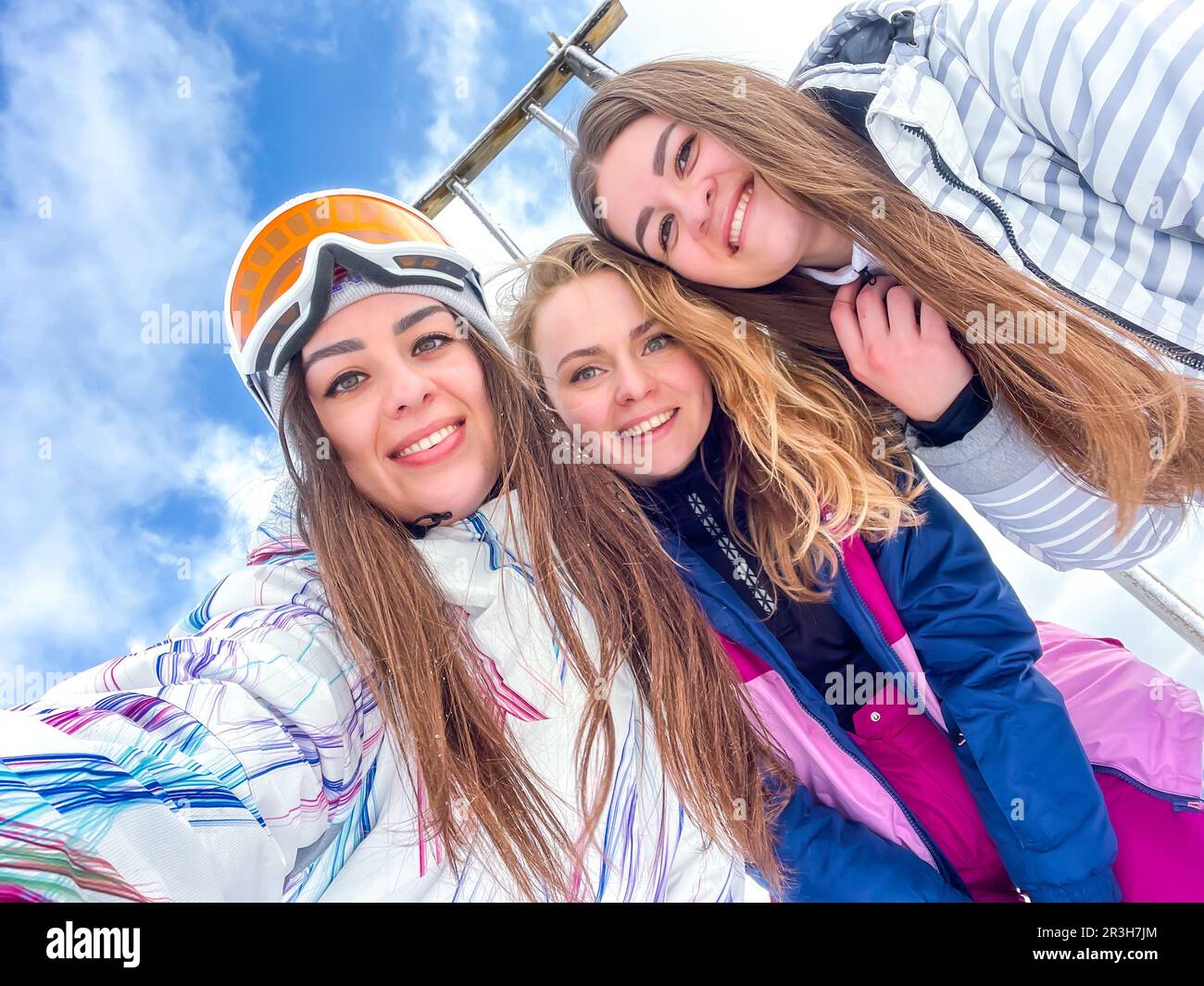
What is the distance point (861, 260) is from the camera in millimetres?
2225

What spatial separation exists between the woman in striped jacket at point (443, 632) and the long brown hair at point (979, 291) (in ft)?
3.42

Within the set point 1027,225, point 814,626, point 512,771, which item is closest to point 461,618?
A: point 512,771

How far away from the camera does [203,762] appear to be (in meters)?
1.38

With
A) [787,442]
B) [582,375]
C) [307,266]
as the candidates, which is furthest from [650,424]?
[307,266]

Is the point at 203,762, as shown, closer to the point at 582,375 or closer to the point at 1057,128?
the point at 582,375

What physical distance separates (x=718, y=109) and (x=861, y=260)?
2.22 ft

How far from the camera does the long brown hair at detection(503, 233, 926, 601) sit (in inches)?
87.4

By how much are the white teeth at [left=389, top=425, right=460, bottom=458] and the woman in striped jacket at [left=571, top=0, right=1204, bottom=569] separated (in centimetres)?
98

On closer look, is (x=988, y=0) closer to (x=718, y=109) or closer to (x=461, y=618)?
(x=718, y=109)

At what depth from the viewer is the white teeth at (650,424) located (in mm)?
2352

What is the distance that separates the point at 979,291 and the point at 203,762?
91.5 inches
